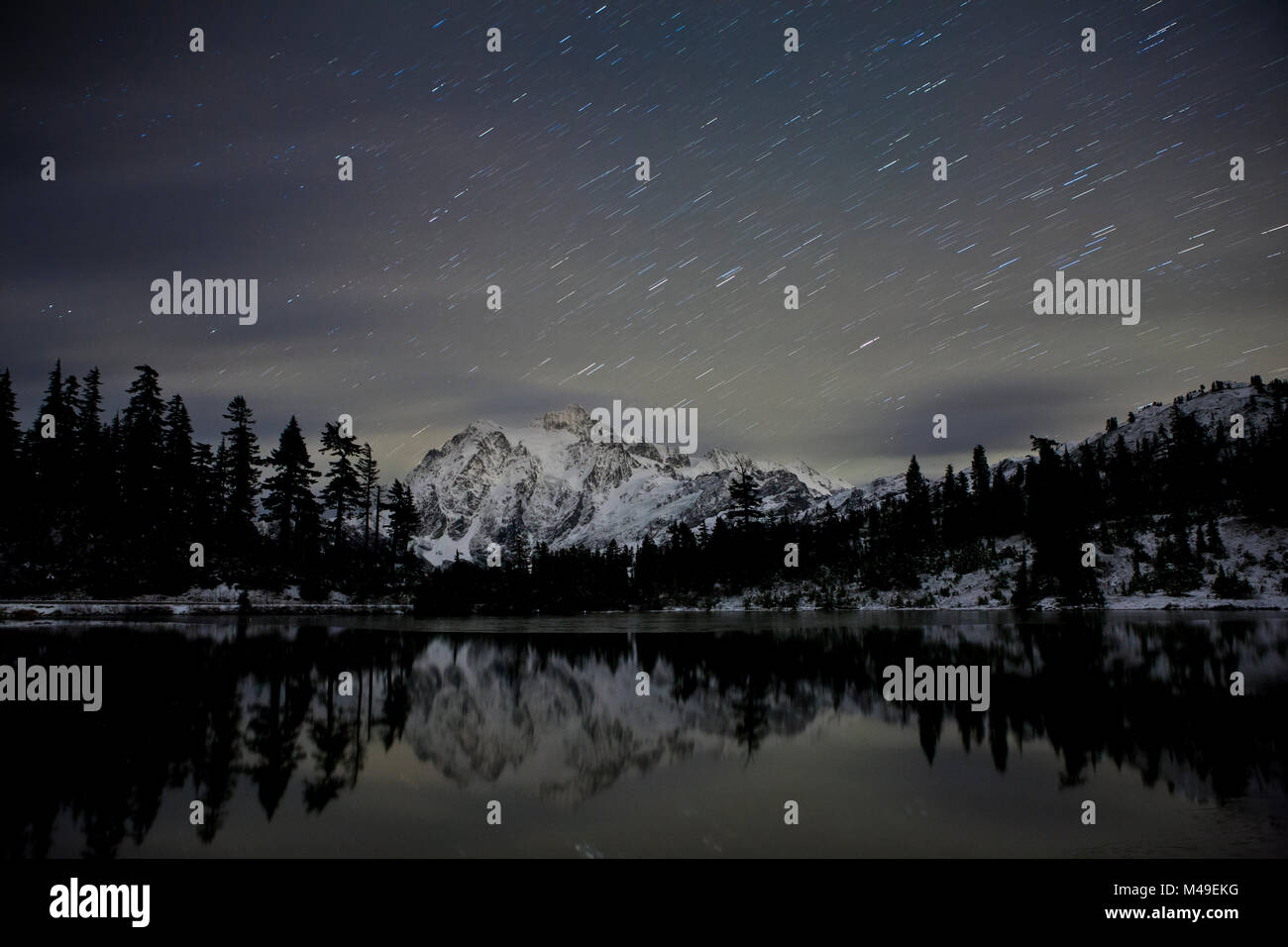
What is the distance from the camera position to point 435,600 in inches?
2808

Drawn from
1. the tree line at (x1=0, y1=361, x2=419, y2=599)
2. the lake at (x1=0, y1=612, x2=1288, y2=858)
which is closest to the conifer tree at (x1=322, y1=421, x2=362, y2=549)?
the tree line at (x1=0, y1=361, x2=419, y2=599)

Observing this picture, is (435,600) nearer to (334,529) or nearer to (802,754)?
(334,529)

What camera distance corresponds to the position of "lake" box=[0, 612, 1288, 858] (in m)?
8.92

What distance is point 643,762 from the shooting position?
12.7 metres

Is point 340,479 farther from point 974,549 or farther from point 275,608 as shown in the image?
point 974,549

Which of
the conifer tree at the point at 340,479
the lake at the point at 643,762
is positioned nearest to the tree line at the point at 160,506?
the conifer tree at the point at 340,479

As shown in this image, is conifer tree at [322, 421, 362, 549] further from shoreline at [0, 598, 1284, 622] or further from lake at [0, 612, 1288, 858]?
lake at [0, 612, 1288, 858]

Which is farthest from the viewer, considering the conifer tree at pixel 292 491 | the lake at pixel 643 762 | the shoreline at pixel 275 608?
the conifer tree at pixel 292 491

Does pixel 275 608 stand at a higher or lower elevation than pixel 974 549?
lower

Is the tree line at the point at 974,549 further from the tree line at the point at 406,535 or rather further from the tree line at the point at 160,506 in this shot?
the tree line at the point at 160,506

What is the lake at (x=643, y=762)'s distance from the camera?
892cm

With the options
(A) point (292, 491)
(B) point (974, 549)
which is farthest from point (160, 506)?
(B) point (974, 549)

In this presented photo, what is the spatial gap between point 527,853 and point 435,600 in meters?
65.9
